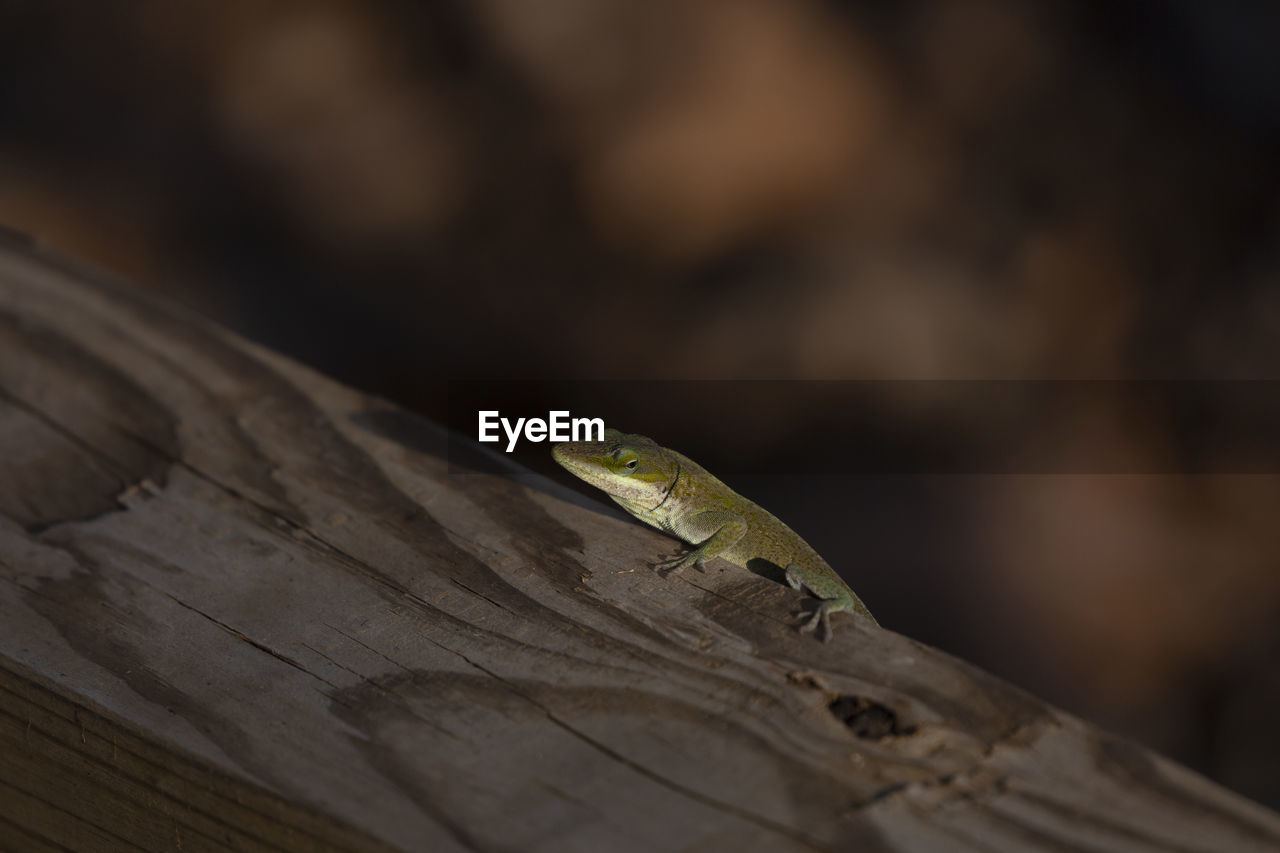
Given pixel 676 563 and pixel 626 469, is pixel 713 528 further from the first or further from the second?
pixel 676 563

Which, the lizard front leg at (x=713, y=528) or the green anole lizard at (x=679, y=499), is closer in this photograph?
the lizard front leg at (x=713, y=528)

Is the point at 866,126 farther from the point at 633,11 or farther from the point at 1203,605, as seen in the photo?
the point at 1203,605

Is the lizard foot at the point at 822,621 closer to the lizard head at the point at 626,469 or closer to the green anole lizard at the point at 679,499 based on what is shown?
the green anole lizard at the point at 679,499

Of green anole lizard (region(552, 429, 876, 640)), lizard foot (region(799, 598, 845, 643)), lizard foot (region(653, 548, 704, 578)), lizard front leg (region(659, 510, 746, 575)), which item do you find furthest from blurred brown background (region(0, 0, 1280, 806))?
lizard foot (region(799, 598, 845, 643))

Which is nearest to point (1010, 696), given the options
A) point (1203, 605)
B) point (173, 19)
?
point (1203, 605)

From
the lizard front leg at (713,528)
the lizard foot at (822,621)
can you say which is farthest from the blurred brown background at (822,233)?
the lizard foot at (822,621)

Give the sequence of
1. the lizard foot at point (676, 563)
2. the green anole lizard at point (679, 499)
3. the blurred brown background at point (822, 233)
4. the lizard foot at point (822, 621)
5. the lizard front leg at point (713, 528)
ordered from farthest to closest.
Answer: the blurred brown background at point (822, 233) → the green anole lizard at point (679, 499) → the lizard front leg at point (713, 528) → the lizard foot at point (676, 563) → the lizard foot at point (822, 621)
